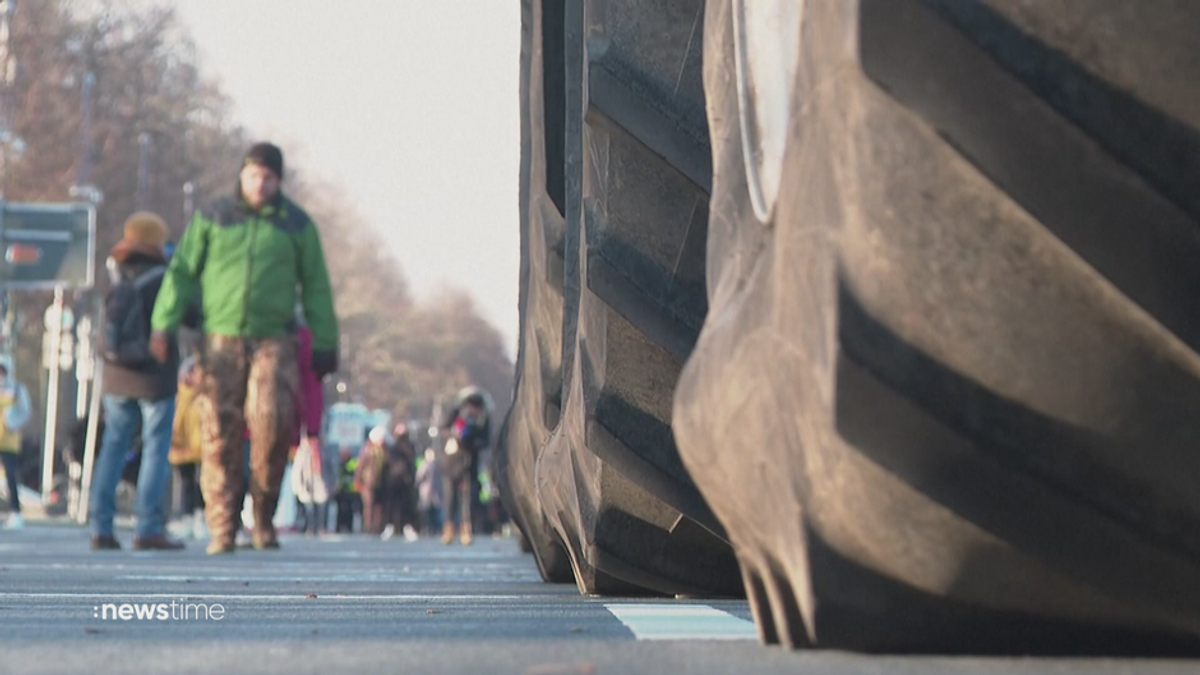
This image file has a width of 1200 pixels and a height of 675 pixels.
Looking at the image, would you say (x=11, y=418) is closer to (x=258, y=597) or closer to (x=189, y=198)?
(x=258, y=597)

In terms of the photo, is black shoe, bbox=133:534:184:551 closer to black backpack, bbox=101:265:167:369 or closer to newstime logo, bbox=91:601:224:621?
black backpack, bbox=101:265:167:369

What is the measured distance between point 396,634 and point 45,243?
28142 millimetres

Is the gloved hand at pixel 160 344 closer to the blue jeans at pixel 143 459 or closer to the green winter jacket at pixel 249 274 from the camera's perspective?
the green winter jacket at pixel 249 274

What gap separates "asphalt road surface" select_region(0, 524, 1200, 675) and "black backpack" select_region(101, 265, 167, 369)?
6877 millimetres

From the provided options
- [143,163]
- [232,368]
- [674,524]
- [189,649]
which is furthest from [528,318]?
[143,163]

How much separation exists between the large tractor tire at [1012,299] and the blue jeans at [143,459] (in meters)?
11.7

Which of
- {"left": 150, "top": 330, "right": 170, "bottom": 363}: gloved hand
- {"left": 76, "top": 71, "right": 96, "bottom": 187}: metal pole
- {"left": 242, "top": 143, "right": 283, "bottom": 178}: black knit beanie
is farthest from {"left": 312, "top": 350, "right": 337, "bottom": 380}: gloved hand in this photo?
{"left": 76, "top": 71, "right": 96, "bottom": 187}: metal pole

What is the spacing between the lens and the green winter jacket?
12977mm

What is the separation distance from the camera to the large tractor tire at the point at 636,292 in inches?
192

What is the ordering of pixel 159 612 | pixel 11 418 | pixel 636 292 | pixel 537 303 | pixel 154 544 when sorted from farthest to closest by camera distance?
pixel 11 418 → pixel 154 544 → pixel 537 303 → pixel 159 612 → pixel 636 292

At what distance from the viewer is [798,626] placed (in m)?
3.43

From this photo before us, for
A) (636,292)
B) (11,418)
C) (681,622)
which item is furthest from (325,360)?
(11,418)

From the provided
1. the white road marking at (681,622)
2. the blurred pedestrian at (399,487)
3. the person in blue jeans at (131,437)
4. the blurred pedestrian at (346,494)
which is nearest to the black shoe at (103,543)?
the person in blue jeans at (131,437)

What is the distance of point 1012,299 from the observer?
287cm
